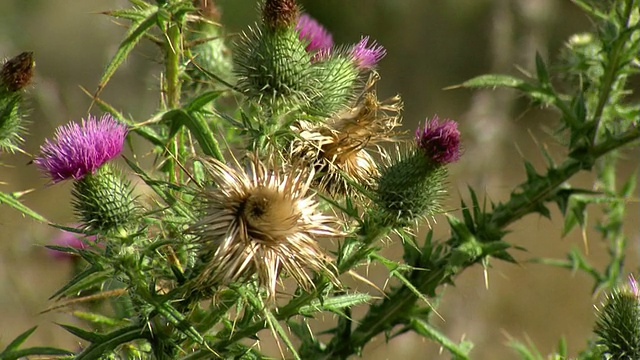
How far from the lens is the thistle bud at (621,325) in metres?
2.32

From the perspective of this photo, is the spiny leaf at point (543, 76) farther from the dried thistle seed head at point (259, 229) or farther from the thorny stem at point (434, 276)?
the dried thistle seed head at point (259, 229)

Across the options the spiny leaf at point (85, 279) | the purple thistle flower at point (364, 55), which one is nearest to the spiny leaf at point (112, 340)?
the spiny leaf at point (85, 279)

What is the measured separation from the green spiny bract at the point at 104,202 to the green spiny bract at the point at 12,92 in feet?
1.03

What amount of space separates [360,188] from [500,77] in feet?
3.54

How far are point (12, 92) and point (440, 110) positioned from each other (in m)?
11.4

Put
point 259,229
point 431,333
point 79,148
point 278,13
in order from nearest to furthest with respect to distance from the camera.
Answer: point 259,229
point 79,148
point 278,13
point 431,333

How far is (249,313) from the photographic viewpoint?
1.96m

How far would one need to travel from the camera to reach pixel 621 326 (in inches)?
92.6

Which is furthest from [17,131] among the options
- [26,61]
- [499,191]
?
[499,191]

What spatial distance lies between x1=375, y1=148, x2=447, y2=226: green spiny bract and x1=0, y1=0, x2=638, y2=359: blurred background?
6.48 feet

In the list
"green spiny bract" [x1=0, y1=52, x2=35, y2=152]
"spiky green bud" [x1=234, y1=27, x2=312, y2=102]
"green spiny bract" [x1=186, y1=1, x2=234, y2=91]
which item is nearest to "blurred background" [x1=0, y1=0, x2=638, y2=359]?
"green spiny bract" [x1=186, y1=1, x2=234, y2=91]

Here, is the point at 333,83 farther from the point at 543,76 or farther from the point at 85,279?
the point at 543,76

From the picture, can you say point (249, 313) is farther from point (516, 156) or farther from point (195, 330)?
point (516, 156)

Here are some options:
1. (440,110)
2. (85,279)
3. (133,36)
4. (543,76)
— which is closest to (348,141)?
(133,36)
